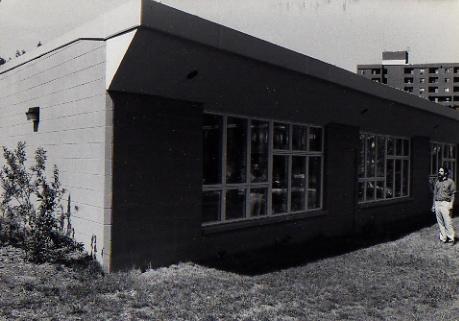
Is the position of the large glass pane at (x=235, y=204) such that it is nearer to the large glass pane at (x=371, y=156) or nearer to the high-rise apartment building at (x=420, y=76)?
the large glass pane at (x=371, y=156)

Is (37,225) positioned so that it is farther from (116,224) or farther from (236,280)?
(236,280)

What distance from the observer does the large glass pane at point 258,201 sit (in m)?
9.24

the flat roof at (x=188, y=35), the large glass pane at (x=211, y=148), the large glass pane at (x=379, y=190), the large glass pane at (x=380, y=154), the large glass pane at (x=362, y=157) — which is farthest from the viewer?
the large glass pane at (x=379, y=190)

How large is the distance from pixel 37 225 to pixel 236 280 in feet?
10.2

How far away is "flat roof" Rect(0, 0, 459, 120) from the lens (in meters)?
5.71

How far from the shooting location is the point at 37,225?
22.5ft

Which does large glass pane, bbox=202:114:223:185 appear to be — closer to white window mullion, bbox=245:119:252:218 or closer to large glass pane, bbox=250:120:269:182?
white window mullion, bbox=245:119:252:218

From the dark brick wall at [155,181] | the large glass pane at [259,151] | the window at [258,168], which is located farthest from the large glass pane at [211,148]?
the large glass pane at [259,151]

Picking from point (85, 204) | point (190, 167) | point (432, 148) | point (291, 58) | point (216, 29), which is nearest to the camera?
point (216, 29)

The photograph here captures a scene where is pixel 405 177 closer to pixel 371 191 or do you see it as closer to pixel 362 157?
pixel 371 191

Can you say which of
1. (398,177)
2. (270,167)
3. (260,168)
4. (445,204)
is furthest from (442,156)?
(260,168)

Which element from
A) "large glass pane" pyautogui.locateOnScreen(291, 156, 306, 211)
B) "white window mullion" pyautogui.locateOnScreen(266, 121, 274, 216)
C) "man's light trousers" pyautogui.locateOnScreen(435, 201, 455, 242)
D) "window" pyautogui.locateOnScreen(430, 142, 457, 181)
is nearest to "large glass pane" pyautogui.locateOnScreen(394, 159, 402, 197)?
"window" pyautogui.locateOnScreen(430, 142, 457, 181)

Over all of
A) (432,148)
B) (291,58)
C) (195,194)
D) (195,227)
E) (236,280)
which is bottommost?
(236,280)

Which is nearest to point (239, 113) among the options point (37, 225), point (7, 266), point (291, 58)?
point (291, 58)
